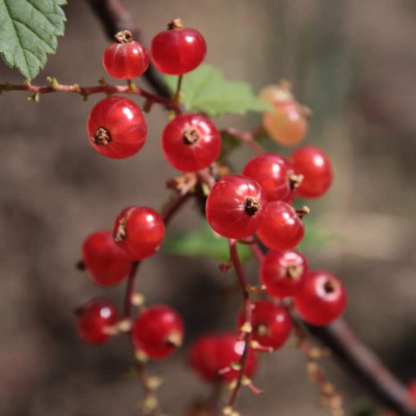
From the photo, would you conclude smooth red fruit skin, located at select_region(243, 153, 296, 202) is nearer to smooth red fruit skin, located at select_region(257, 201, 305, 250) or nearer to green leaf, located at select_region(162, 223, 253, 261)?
smooth red fruit skin, located at select_region(257, 201, 305, 250)

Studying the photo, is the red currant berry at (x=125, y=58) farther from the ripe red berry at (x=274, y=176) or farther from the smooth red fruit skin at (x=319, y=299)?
the smooth red fruit skin at (x=319, y=299)

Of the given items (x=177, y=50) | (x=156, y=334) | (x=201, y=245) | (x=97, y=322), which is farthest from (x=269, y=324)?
(x=201, y=245)

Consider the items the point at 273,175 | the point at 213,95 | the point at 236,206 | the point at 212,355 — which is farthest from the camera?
the point at 212,355

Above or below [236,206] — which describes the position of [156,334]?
below

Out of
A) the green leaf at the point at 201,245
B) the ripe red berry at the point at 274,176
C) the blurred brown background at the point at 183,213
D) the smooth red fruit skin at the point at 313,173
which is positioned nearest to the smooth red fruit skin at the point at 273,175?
the ripe red berry at the point at 274,176

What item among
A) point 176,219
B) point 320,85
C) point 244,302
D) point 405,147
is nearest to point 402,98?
point 405,147

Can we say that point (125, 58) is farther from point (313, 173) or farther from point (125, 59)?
point (313, 173)

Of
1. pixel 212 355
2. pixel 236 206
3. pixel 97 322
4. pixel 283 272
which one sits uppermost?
pixel 236 206

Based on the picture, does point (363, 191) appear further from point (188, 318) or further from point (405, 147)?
point (188, 318)
